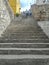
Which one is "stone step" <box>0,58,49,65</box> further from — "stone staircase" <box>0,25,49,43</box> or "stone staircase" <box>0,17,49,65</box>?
"stone staircase" <box>0,25,49,43</box>

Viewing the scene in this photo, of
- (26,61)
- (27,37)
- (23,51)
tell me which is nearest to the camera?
(26,61)

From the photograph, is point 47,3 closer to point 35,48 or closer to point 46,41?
point 46,41

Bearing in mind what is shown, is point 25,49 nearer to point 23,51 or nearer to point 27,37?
point 23,51

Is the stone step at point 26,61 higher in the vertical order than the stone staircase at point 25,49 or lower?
lower

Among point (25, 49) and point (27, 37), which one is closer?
point (25, 49)

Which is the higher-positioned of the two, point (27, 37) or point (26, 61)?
point (27, 37)

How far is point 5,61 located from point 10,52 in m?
0.61

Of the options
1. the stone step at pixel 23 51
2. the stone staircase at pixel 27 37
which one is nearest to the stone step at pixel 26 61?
the stone step at pixel 23 51

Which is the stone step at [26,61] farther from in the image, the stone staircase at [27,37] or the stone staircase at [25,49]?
the stone staircase at [27,37]

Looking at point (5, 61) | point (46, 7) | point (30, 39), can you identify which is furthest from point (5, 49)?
point (46, 7)

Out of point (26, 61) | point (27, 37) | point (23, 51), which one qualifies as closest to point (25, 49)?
point (23, 51)

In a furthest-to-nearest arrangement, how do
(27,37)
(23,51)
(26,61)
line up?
(27,37)
(23,51)
(26,61)

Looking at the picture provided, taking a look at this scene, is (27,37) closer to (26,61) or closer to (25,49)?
(25,49)

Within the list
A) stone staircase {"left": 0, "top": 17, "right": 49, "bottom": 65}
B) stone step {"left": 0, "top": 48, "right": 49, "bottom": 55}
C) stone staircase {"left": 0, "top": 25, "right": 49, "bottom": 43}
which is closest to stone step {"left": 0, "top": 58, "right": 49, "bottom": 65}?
stone staircase {"left": 0, "top": 17, "right": 49, "bottom": 65}
